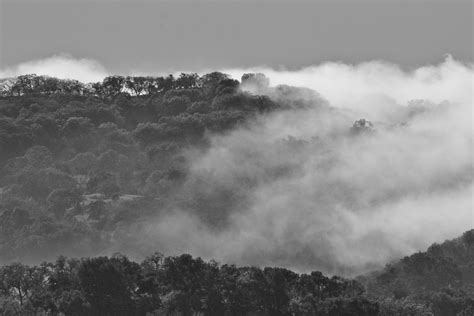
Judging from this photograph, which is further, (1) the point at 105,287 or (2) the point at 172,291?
(2) the point at 172,291

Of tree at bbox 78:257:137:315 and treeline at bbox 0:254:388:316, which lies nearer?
tree at bbox 78:257:137:315

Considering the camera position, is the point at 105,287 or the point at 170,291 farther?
the point at 170,291

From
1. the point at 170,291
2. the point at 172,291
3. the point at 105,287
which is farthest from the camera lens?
the point at 170,291

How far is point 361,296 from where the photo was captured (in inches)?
5049

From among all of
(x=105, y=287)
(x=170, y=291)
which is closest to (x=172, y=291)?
(x=170, y=291)

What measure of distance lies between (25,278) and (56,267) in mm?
4570

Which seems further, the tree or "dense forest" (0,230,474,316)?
"dense forest" (0,230,474,316)

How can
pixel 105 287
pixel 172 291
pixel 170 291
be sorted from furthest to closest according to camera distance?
pixel 170 291 < pixel 172 291 < pixel 105 287

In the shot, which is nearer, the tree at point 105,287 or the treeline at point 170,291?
the tree at point 105,287

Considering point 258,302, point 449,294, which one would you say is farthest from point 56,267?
point 449,294

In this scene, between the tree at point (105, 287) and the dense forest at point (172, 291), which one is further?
the dense forest at point (172, 291)

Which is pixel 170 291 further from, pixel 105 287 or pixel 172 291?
pixel 105 287

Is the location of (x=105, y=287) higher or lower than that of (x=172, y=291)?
higher

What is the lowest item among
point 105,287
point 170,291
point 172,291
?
point 172,291
